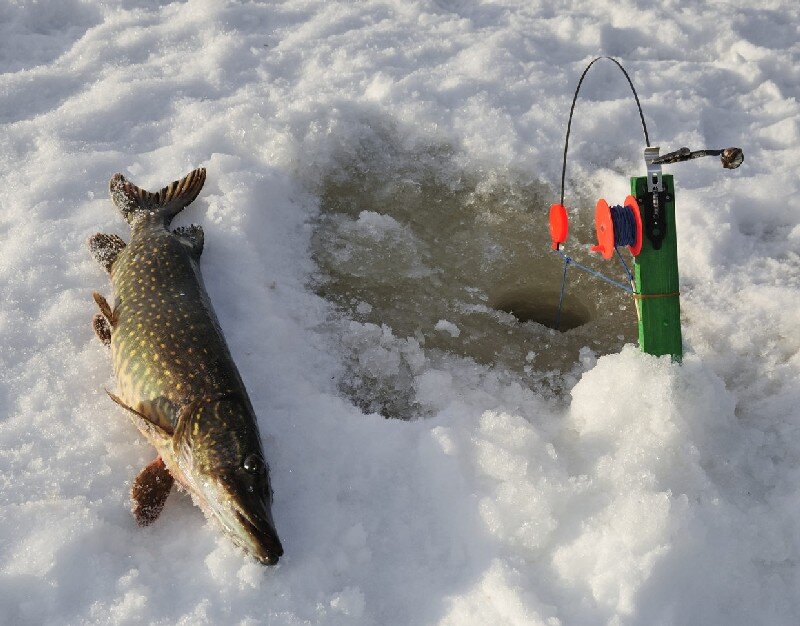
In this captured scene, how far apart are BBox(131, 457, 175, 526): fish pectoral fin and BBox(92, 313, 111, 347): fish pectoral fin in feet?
2.53

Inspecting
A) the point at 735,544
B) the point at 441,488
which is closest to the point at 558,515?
the point at 441,488

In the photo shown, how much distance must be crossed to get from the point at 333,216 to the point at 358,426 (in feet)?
5.21

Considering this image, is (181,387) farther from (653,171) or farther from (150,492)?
(653,171)

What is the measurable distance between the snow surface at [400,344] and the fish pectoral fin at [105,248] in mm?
93

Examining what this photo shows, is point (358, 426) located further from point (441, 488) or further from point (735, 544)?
point (735, 544)

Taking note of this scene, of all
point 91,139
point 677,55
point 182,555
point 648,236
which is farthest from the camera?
point 677,55

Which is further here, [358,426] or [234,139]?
[234,139]

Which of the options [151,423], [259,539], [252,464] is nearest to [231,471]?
[252,464]

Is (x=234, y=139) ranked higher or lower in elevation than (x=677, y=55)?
higher

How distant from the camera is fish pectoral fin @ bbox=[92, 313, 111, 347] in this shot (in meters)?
3.16

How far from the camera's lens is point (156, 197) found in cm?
385

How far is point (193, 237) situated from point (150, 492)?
1.48 meters

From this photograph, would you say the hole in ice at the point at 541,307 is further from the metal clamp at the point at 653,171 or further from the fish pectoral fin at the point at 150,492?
the fish pectoral fin at the point at 150,492

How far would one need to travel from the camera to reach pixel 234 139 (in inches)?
171
